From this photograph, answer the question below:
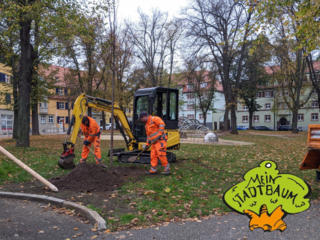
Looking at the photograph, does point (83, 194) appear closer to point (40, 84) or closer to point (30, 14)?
point (30, 14)

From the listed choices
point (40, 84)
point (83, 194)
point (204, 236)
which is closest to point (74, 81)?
point (40, 84)

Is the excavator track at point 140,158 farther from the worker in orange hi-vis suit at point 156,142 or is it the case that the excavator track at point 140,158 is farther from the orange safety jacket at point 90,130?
the worker in orange hi-vis suit at point 156,142

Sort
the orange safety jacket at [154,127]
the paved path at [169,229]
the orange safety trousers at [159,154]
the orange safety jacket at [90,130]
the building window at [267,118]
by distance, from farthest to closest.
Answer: the building window at [267,118] → the orange safety jacket at [90,130] → the orange safety jacket at [154,127] → the orange safety trousers at [159,154] → the paved path at [169,229]

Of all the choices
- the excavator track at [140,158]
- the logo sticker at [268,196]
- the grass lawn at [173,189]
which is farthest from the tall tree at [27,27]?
the logo sticker at [268,196]

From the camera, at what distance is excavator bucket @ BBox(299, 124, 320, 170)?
531 cm

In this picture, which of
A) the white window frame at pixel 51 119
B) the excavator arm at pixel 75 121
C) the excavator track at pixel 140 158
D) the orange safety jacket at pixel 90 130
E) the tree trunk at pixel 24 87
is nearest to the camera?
the excavator arm at pixel 75 121

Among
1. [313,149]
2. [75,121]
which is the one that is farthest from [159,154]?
[313,149]

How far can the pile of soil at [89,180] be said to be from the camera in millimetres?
6152

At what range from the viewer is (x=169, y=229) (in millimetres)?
4043

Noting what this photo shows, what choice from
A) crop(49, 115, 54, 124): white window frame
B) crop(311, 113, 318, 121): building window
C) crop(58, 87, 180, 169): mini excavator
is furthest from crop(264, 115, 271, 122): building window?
crop(58, 87, 180, 169): mini excavator

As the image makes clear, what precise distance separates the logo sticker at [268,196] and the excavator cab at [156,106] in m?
7.53

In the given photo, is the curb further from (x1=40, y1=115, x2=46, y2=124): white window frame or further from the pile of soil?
(x1=40, y1=115, x2=46, y2=124): white window frame

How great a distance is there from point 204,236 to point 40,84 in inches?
935

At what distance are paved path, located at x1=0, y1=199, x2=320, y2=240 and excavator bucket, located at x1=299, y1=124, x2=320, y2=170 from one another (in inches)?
49.0
